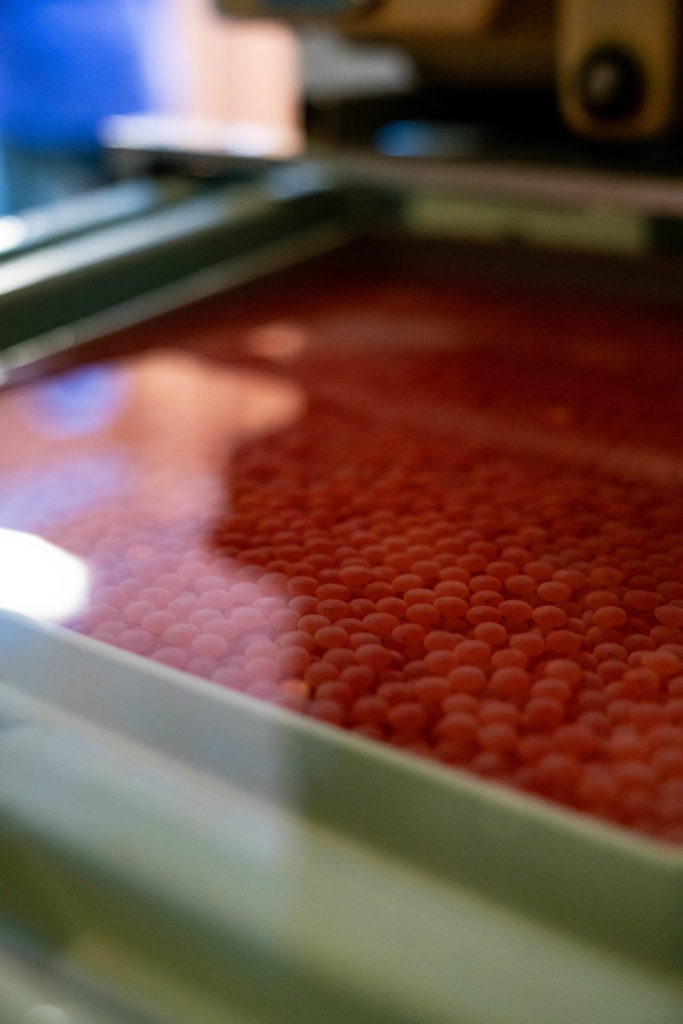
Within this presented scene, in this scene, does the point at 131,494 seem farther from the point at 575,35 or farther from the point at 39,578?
the point at 575,35

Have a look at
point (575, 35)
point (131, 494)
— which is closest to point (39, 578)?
point (131, 494)

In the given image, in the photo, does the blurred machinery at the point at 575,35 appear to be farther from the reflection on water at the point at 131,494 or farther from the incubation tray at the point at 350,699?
the reflection on water at the point at 131,494

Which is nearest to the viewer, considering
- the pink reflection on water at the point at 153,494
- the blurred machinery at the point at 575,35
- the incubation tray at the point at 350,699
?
the incubation tray at the point at 350,699

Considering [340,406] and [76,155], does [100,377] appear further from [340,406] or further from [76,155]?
[76,155]

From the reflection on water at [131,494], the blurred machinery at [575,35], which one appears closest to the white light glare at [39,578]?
the reflection on water at [131,494]

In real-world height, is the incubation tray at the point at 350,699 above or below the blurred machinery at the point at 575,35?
below

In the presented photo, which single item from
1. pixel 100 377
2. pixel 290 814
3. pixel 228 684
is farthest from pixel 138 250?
pixel 290 814

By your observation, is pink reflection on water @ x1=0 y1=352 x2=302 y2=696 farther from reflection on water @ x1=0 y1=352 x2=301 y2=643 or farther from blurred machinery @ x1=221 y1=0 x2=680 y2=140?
blurred machinery @ x1=221 y1=0 x2=680 y2=140

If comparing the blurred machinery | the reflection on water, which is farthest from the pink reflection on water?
the blurred machinery
